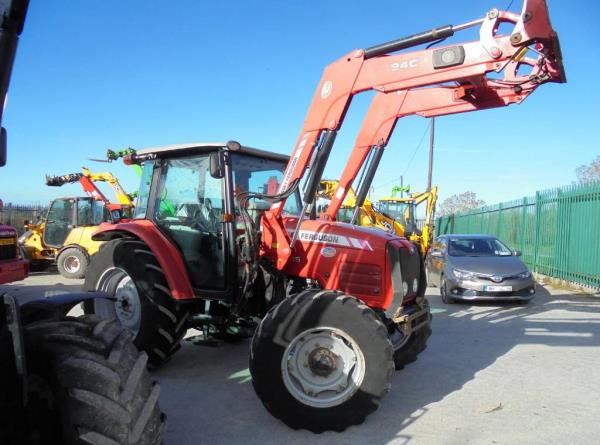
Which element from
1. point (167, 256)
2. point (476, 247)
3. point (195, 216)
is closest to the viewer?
point (167, 256)

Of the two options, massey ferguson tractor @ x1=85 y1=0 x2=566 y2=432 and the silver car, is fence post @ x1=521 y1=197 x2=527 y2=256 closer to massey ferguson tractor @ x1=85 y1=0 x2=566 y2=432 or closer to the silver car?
the silver car

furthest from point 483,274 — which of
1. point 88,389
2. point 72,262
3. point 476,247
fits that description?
point 72,262

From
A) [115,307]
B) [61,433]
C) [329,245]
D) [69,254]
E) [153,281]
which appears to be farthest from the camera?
[69,254]

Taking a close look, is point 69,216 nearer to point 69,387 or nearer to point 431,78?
point 431,78

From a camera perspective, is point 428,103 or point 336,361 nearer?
point 336,361

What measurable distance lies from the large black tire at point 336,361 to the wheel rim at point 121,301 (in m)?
1.69

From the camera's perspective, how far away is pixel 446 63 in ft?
12.4

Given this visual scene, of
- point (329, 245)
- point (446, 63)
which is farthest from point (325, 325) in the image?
point (446, 63)

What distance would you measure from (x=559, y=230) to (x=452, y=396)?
9733mm

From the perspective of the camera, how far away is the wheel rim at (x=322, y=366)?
3576 mm

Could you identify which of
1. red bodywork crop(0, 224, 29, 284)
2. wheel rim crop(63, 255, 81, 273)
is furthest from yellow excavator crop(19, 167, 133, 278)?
red bodywork crop(0, 224, 29, 284)

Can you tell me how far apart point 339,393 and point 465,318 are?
506 centimetres

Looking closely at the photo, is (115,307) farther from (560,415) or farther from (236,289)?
(560,415)

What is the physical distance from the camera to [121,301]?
196 inches
